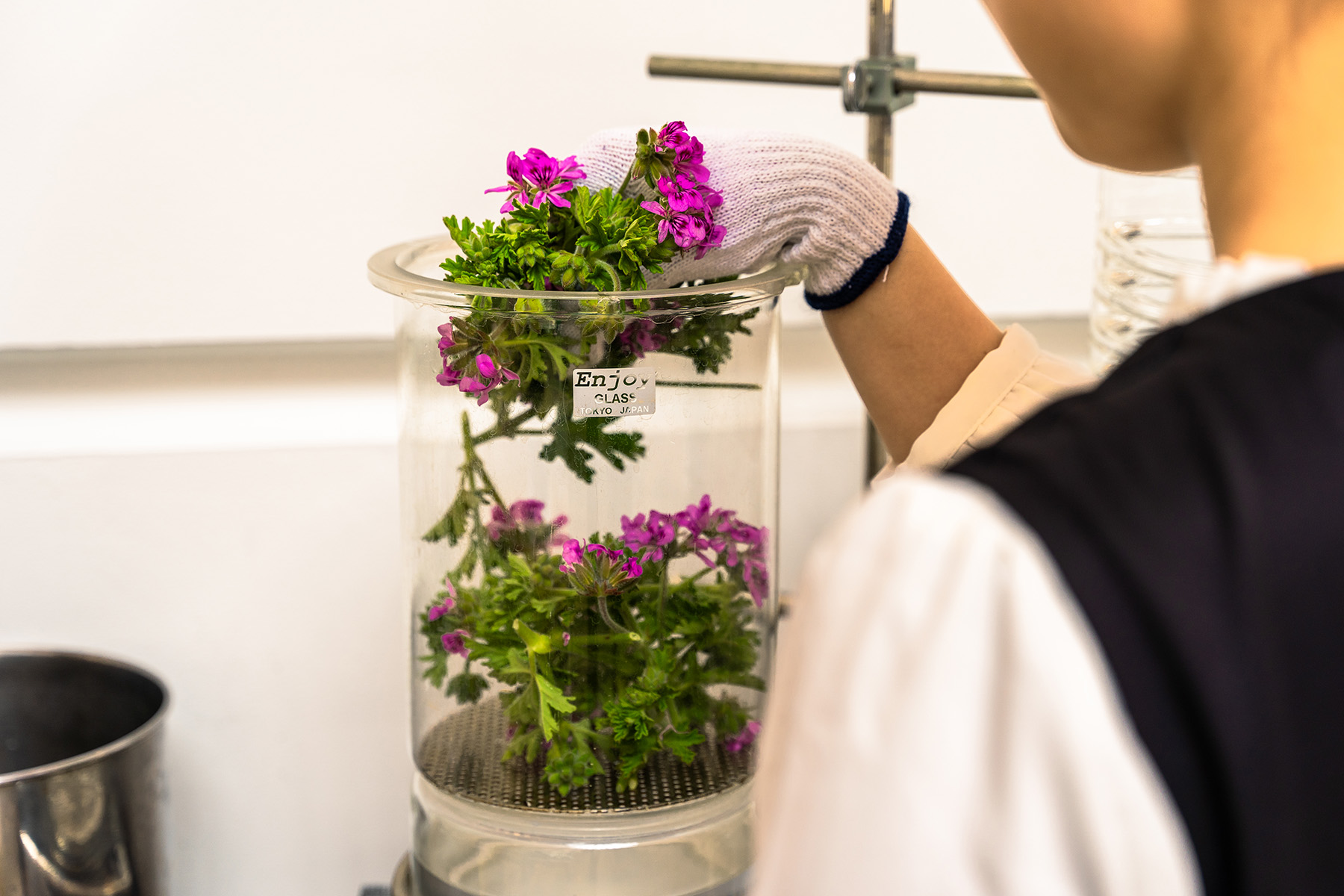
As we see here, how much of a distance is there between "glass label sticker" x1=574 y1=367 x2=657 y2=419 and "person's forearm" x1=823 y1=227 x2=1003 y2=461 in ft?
0.64

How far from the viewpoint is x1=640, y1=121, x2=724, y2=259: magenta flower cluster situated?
546mm

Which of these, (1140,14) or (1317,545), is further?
(1140,14)

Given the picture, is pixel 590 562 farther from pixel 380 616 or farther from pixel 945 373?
pixel 380 616

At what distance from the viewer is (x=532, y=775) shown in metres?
0.55

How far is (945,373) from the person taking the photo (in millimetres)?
686

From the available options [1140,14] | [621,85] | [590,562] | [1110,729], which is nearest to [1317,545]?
[1110,729]

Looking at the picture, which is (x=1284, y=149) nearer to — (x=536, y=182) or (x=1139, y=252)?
(x=536, y=182)

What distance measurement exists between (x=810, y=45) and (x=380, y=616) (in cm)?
59

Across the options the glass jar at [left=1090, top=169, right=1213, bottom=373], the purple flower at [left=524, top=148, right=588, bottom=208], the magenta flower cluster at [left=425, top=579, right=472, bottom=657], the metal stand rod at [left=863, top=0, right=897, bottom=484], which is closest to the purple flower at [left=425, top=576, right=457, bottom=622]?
the magenta flower cluster at [left=425, top=579, right=472, bottom=657]

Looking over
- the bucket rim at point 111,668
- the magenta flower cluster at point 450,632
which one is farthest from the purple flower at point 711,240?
the bucket rim at point 111,668

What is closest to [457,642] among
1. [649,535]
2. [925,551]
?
Result: [649,535]

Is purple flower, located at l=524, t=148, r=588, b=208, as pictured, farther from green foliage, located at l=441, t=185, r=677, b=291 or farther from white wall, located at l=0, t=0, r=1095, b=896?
white wall, located at l=0, t=0, r=1095, b=896

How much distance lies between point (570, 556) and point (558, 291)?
0.13 m

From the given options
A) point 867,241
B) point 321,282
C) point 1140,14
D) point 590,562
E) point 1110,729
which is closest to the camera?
point 1110,729
